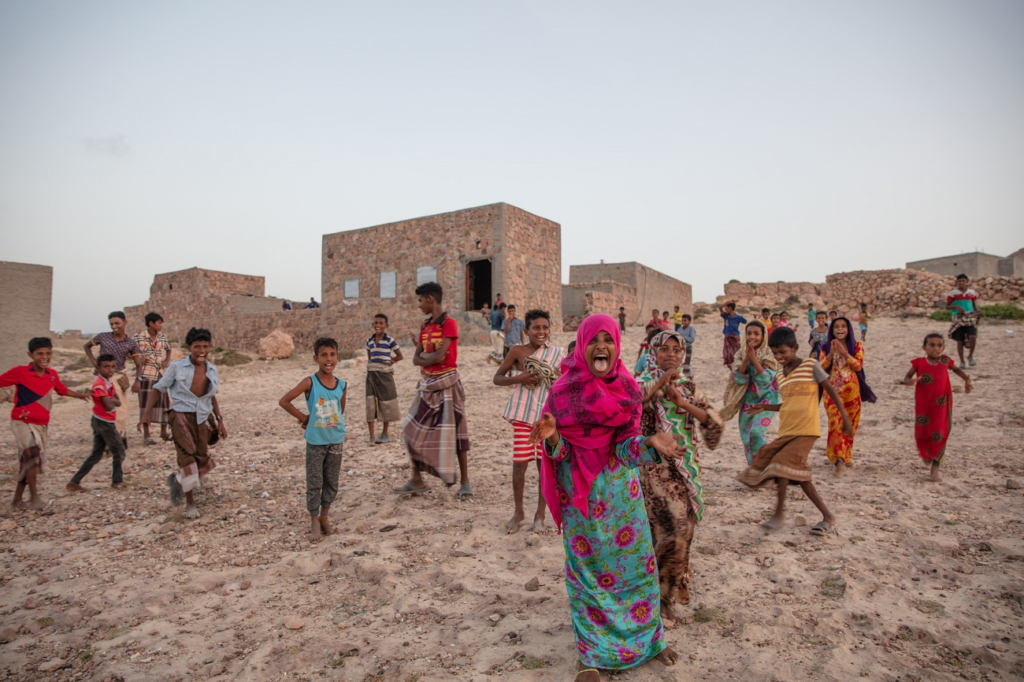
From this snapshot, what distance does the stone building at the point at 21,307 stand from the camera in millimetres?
10102

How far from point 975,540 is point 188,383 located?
6195mm

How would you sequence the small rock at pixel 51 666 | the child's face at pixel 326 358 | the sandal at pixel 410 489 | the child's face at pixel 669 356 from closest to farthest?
the small rock at pixel 51 666 → the child's face at pixel 669 356 → the child's face at pixel 326 358 → the sandal at pixel 410 489

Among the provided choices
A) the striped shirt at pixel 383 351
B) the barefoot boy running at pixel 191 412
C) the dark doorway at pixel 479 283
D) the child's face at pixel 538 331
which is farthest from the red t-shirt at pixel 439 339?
the dark doorway at pixel 479 283

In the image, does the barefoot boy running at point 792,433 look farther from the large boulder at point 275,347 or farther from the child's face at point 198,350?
the large boulder at point 275,347

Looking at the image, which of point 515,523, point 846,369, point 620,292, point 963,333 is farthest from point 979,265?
point 515,523

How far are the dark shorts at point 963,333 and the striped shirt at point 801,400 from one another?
308 inches

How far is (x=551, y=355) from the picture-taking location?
181 inches

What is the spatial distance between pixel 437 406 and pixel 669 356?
98.3 inches

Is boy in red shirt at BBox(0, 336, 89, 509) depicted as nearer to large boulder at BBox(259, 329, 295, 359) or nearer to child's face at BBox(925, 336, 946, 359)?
child's face at BBox(925, 336, 946, 359)

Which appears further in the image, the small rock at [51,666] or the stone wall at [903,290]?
the stone wall at [903,290]

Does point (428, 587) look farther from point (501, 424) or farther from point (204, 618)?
point (501, 424)

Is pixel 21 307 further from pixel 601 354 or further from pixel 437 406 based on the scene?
pixel 601 354

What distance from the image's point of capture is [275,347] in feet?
63.4

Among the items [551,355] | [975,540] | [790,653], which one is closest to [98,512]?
[551,355]
